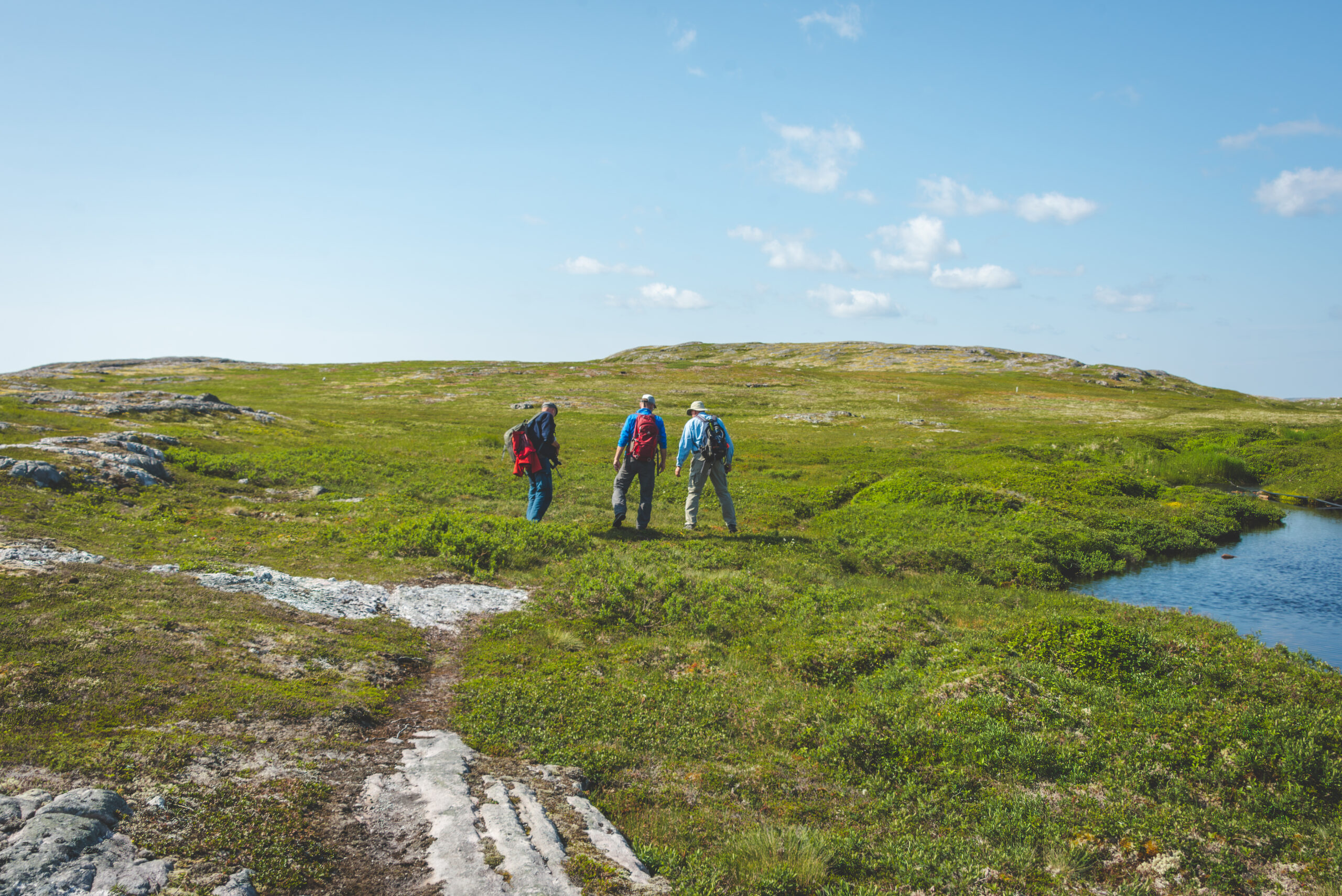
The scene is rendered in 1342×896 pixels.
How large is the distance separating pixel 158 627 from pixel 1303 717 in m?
14.3

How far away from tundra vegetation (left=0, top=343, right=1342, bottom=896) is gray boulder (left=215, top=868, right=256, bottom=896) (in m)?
0.16

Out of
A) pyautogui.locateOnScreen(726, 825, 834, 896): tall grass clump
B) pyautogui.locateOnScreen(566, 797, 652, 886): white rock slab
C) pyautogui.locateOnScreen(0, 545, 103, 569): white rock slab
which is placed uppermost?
pyautogui.locateOnScreen(0, 545, 103, 569): white rock slab

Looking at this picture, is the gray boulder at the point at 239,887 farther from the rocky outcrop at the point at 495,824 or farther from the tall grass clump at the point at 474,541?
the tall grass clump at the point at 474,541

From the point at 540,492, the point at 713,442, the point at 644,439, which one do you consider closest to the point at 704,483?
the point at 713,442

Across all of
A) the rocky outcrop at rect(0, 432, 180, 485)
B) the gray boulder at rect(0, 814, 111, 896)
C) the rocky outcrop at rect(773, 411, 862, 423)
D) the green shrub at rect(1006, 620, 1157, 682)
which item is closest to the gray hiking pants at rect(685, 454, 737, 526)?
the green shrub at rect(1006, 620, 1157, 682)

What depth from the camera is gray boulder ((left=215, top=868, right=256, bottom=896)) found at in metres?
4.66

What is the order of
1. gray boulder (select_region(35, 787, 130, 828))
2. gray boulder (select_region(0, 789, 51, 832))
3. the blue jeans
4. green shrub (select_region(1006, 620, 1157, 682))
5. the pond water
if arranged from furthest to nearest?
the blue jeans → the pond water → green shrub (select_region(1006, 620, 1157, 682)) → gray boulder (select_region(35, 787, 130, 828)) → gray boulder (select_region(0, 789, 51, 832))

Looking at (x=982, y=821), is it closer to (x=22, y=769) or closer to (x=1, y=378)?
(x=22, y=769)

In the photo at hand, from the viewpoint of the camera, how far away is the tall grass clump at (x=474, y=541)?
53.1ft

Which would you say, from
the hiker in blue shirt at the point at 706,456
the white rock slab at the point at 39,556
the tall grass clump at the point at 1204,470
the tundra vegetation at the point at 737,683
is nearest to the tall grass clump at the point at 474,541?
the tundra vegetation at the point at 737,683

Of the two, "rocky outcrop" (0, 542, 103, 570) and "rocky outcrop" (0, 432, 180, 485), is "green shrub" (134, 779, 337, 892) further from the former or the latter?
"rocky outcrop" (0, 432, 180, 485)

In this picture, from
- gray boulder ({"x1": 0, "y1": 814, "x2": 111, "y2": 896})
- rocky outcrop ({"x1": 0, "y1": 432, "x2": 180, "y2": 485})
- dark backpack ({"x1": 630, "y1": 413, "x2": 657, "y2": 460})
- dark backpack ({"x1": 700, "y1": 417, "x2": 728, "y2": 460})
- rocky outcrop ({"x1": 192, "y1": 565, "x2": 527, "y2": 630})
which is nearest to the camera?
gray boulder ({"x1": 0, "y1": 814, "x2": 111, "y2": 896})

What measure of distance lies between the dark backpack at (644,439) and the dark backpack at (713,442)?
4.75 feet

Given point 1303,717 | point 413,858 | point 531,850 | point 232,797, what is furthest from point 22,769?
point 1303,717
